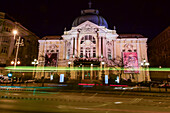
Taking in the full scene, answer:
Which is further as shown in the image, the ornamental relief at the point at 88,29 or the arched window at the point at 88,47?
the ornamental relief at the point at 88,29

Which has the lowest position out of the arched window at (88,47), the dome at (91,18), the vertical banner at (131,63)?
the vertical banner at (131,63)

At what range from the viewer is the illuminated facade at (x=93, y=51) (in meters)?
30.7

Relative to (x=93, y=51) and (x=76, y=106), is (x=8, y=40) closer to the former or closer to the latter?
(x=93, y=51)

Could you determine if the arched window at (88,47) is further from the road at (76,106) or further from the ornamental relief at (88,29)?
the road at (76,106)

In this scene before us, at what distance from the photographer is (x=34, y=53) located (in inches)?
1832

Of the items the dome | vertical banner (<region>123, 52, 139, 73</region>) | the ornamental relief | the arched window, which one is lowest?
vertical banner (<region>123, 52, 139, 73</region>)

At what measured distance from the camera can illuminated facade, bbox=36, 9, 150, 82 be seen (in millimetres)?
30672

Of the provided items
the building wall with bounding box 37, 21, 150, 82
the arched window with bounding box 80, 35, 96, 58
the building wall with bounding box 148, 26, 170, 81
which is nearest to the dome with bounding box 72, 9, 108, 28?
the building wall with bounding box 37, 21, 150, 82

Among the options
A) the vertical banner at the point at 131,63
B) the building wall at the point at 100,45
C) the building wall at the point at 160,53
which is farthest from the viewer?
the building wall at the point at 160,53

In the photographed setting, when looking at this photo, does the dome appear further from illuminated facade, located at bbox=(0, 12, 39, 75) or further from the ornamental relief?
illuminated facade, located at bbox=(0, 12, 39, 75)

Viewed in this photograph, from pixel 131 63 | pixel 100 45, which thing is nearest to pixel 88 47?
Answer: pixel 100 45

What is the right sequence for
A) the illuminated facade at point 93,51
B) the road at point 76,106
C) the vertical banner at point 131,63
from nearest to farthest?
the road at point 76,106 < the vertical banner at point 131,63 < the illuminated facade at point 93,51

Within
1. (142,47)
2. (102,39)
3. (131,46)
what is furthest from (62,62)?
(142,47)

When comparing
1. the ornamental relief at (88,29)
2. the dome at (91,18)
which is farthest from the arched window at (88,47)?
the dome at (91,18)
